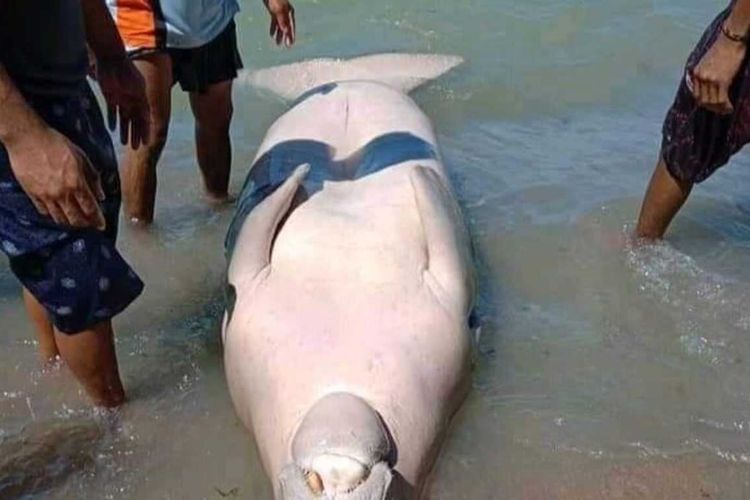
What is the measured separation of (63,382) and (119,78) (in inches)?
39.7

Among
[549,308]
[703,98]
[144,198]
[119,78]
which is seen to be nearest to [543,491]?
[549,308]

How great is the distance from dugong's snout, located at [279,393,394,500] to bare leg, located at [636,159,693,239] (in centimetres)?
191

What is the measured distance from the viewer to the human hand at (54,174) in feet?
9.02

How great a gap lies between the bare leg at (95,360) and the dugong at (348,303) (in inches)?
14.3

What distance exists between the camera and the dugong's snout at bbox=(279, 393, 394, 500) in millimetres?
2727

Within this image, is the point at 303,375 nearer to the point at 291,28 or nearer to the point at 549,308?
the point at 549,308

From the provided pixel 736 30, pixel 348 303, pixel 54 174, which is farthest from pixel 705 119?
pixel 54 174

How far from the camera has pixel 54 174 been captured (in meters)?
2.77

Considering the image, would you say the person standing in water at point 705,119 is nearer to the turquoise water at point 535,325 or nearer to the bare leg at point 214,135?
the turquoise water at point 535,325

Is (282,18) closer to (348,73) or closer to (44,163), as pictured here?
(348,73)

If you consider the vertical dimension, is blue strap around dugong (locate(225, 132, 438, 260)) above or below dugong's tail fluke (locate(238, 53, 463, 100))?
above

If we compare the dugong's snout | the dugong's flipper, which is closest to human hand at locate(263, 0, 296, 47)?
the dugong's flipper

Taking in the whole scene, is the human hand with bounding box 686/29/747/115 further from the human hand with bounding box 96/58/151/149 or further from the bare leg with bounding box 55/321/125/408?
the bare leg with bounding box 55/321/125/408

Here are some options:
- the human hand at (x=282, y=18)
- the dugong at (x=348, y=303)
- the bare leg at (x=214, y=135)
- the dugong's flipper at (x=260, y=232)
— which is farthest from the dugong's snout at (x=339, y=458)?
the human hand at (x=282, y=18)
